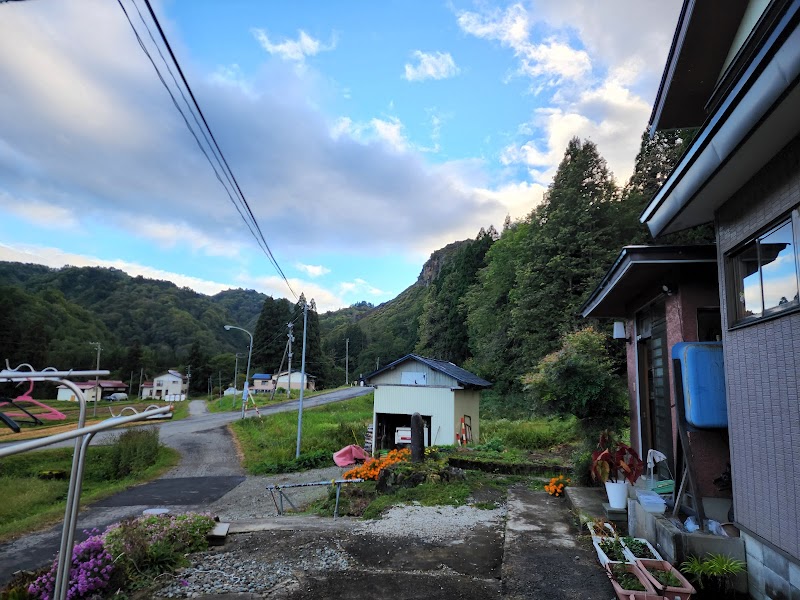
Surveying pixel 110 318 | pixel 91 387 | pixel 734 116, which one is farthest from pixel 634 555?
pixel 110 318

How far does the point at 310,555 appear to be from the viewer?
5.04 metres

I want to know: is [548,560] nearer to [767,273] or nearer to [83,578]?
[767,273]

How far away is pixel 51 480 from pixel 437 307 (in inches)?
1493

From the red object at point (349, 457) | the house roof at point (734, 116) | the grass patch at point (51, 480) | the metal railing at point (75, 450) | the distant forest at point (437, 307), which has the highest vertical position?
the distant forest at point (437, 307)

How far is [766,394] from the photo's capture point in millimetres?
3273

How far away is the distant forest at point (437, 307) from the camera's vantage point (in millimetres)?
25359

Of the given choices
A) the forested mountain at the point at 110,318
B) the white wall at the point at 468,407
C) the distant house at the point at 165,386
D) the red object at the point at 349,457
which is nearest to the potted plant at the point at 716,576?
the red object at the point at 349,457

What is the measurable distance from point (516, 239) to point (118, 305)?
47.3 m

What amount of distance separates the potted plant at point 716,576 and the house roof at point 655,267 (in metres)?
2.63

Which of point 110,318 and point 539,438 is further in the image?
point 110,318

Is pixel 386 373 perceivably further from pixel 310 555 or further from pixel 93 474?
pixel 310 555

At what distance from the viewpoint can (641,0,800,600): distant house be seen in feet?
8.61

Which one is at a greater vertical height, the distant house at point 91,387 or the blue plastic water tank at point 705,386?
the blue plastic water tank at point 705,386

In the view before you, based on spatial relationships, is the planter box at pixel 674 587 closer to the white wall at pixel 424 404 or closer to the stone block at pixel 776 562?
the stone block at pixel 776 562
